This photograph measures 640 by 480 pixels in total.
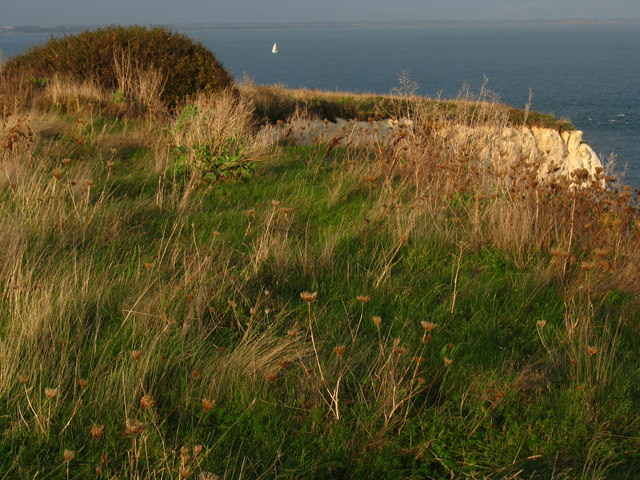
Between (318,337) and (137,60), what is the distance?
9.06 metres

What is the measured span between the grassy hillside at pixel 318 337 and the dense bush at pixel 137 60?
545 centimetres

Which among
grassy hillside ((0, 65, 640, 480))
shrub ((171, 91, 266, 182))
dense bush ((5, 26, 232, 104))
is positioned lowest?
grassy hillside ((0, 65, 640, 480))

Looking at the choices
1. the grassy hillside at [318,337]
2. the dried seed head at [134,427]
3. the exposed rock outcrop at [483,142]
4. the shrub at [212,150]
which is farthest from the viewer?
the shrub at [212,150]

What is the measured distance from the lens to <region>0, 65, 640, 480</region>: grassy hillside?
2502mm

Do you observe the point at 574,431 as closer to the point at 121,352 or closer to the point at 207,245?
the point at 121,352

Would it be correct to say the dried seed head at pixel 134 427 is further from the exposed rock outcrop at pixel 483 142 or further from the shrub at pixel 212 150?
the shrub at pixel 212 150

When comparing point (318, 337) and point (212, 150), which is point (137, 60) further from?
point (318, 337)

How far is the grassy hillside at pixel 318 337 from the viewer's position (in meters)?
2.50

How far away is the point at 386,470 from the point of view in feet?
8.05

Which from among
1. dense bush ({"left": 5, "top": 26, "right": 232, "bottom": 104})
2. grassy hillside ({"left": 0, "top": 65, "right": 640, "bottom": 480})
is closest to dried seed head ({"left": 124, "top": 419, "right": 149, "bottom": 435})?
grassy hillside ({"left": 0, "top": 65, "right": 640, "bottom": 480})

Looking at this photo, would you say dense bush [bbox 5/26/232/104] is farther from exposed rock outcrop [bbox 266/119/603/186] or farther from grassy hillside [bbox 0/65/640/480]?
grassy hillside [bbox 0/65/640/480]

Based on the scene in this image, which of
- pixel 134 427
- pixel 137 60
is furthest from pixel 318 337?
pixel 137 60

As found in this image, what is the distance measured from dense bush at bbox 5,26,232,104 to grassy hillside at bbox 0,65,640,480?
214 inches

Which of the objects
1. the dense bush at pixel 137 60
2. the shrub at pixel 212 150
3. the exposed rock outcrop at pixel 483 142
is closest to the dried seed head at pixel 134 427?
the exposed rock outcrop at pixel 483 142
